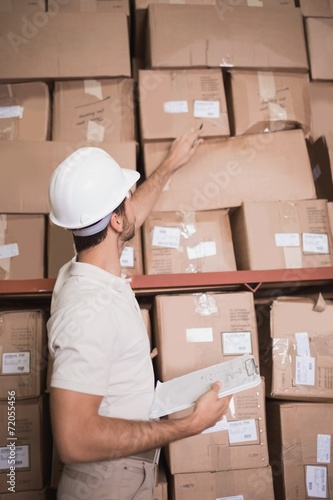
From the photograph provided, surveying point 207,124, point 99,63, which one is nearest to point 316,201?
point 207,124

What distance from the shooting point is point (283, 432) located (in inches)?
57.3

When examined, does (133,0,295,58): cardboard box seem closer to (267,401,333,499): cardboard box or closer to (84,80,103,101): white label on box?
(84,80,103,101): white label on box

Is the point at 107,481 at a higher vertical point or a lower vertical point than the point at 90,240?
lower

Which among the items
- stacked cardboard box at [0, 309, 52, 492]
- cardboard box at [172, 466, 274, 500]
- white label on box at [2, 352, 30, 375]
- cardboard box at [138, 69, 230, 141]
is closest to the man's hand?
cardboard box at [138, 69, 230, 141]

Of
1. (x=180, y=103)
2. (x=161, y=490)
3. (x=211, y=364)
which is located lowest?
(x=161, y=490)

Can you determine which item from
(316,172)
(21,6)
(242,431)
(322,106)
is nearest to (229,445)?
(242,431)

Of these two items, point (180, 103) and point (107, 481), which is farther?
point (180, 103)

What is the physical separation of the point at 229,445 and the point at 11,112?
1.51 metres

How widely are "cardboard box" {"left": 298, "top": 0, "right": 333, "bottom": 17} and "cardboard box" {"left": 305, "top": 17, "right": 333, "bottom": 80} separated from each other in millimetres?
41

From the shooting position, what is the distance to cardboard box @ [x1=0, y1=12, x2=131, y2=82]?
166 cm

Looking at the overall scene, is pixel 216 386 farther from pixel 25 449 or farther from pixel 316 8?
pixel 316 8

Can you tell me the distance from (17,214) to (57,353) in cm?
82

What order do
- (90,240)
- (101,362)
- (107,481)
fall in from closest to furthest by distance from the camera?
(101,362) < (107,481) < (90,240)

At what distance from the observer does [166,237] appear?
157cm
